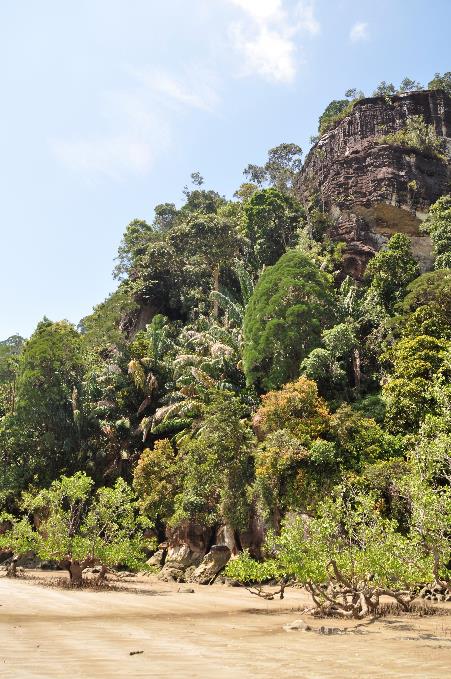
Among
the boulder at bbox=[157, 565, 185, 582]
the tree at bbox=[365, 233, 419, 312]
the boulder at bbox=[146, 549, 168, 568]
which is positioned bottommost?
the boulder at bbox=[157, 565, 185, 582]

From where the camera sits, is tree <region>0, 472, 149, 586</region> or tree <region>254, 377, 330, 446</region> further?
tree <region>254, 377, 330, 446</region>

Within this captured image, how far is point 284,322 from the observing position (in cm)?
2762

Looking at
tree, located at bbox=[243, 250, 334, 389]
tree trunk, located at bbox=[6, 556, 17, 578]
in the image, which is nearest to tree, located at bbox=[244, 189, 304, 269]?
tree, located at bbox=[243, 250, 334, 389]

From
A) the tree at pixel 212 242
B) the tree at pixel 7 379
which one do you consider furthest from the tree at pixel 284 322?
the tree at pixel 7 379

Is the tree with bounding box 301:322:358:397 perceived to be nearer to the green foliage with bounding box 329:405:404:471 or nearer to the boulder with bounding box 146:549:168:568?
the green foliage with bounding box 329:405:404:471

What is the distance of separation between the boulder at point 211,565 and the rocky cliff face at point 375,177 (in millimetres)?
23811

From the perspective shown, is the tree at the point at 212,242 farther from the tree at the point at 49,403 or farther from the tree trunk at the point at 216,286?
the tree at the point at 49,403

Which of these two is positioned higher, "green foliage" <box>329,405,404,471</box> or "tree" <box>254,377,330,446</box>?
"tree" <box>254,377,330,446</box>

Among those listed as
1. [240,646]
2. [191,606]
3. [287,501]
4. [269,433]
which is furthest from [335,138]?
[240,646]

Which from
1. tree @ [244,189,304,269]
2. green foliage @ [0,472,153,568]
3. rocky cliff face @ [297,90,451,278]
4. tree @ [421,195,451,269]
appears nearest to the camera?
green foliage @ [0,472,153,568]

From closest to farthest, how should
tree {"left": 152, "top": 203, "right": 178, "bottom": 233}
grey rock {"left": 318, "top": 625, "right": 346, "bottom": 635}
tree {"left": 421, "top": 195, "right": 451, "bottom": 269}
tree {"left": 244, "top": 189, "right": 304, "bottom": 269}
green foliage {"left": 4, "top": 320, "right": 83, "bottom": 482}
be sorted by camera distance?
1. grey rock {"left": 318, "top": 625, "right": 346, "bottom": 635}
2. green foliage {"left": 4, "top": 320, "right": 83, "bottom": 482}
3. tree {"left": 421, "top": 195, "right": 451, "bottom": 269}
4. tree {"left": 244, "top": 189, "right": 304, "bottom": 269}
5. tree {"left": 152, "top": 203, "right": 178, "bottom": 233}

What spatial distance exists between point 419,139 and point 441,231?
17.5 metres

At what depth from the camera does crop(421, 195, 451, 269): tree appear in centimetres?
3296

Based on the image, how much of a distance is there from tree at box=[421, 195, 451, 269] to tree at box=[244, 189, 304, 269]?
1057 cm
